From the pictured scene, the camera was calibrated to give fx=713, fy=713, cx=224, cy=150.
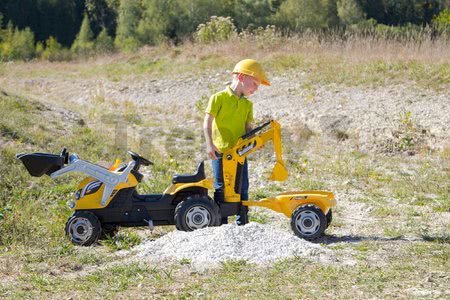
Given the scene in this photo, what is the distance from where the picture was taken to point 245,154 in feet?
20.9

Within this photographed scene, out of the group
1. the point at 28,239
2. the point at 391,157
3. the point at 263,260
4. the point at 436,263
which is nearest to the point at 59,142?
the point at 28,239

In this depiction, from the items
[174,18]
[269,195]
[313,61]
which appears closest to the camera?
[269,195]

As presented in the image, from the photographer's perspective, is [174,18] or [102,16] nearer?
[174,18]

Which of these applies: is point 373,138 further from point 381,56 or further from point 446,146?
point 381,56

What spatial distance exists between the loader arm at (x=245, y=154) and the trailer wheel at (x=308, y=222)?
0.34 m

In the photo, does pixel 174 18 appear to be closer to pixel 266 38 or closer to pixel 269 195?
pixel 266 38

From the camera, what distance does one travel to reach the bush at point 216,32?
2333 centimetres

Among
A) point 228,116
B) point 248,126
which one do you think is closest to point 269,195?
point 248,126

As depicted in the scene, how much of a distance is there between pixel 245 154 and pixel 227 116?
379mm

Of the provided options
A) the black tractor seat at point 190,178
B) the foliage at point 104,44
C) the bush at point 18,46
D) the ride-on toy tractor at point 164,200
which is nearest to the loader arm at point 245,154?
the ride-on toy tractor at point 164,200

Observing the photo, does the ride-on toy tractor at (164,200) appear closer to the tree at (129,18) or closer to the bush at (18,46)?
the bush at (18,46)

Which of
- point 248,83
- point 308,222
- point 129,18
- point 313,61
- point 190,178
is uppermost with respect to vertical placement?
point 129,18

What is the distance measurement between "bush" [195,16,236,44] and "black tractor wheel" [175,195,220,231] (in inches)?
678

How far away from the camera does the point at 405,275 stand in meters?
5.00
